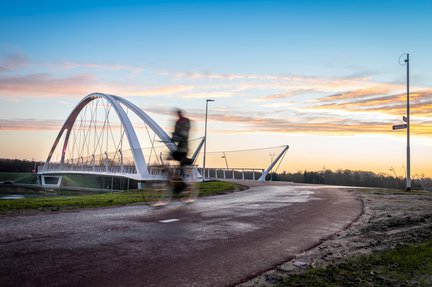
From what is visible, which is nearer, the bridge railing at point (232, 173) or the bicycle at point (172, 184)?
the bicycle at point (172, 184)

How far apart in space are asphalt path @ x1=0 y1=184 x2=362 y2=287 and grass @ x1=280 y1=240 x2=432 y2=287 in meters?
0.61

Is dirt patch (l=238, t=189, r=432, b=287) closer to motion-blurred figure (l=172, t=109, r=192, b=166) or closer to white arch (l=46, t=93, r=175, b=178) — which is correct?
motion-blurred figure (l=172, t=109, r=192, b=166)

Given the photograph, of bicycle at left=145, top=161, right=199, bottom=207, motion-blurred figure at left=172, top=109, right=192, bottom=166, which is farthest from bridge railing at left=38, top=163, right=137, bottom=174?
motion-blurred figure at left=172, top=109, right=192, bottom=166

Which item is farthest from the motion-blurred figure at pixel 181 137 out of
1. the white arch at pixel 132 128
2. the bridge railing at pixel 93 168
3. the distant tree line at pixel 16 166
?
the distant tree line at pixel 16 166

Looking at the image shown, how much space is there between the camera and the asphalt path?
3322 millimetres

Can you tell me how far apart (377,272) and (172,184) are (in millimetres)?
6055

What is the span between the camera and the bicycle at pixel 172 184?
29.0 feet

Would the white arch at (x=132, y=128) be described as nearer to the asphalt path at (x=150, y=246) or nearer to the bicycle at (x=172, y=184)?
the bicycle at (x=172, y=184)

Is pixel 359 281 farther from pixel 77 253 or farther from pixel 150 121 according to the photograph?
pixel 150 121

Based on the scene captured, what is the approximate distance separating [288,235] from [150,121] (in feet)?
119

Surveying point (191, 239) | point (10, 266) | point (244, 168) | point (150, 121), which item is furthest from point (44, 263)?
point (150, 121)

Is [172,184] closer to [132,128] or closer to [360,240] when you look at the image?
[360,240]

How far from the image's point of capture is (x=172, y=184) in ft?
29.3

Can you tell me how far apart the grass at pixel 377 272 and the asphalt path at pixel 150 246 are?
615 millimetres
